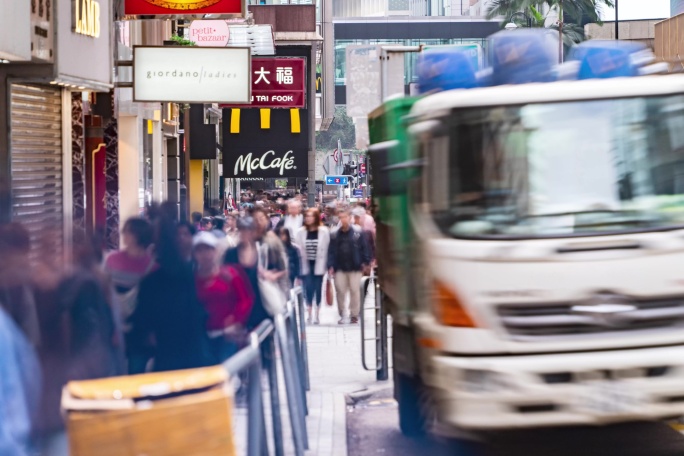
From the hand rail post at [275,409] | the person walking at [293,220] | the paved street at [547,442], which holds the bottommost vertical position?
the paved street at [547,442]

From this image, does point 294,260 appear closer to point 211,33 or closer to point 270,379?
point 211,33

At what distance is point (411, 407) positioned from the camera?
32.4 ft

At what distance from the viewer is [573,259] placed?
7.73m

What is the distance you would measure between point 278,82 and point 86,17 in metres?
12.7

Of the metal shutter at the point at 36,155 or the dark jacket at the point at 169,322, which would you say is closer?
the dark jacket at the point at 169,322

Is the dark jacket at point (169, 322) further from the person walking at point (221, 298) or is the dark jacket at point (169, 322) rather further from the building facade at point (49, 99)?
the building facade at point (49, 99)

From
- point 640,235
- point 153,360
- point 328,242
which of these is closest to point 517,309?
point 640,235

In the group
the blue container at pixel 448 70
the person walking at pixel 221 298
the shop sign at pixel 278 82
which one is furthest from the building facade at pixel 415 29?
the blue container at pixel 448 70

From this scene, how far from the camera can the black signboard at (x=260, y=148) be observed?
2892 cm

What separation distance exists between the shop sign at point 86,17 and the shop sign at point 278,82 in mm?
11170

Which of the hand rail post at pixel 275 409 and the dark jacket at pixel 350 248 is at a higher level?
the dark jacket at pixel 350 248

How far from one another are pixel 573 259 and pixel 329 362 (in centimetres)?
723

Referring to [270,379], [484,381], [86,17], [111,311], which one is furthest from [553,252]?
[86,17]

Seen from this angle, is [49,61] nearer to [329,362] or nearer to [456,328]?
[329,362]
